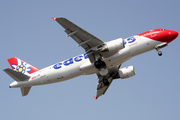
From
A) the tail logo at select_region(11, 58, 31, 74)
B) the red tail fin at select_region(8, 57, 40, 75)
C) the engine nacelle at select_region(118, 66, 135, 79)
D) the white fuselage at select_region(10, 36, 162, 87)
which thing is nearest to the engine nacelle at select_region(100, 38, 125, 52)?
the white fuselage at select_region(10, 36, 162, 87)

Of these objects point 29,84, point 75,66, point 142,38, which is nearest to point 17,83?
point 29,84

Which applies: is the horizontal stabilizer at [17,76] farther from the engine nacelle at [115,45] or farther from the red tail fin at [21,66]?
the engine nacelle at [115,45]

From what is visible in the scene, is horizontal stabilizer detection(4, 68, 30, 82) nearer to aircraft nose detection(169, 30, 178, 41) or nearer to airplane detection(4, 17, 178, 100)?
airplane detection(4, 17, 178, 100)

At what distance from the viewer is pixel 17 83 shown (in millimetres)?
43562

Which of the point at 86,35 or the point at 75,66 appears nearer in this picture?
the point at 86,35

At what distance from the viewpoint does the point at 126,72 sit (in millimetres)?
48531

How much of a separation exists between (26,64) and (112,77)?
16.3 metres

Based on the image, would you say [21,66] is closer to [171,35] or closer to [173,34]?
[171,35]

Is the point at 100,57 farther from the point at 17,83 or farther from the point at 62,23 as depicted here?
the point at 17,83

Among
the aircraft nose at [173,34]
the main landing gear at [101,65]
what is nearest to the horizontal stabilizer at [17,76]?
the main landing gear at [101,65]

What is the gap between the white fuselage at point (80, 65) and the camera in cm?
4191

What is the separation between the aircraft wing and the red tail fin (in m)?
11.2

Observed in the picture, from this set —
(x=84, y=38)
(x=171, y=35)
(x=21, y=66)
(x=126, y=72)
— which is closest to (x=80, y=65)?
(x=84, y=38)

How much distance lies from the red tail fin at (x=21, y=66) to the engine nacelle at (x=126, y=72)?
1540 cm
